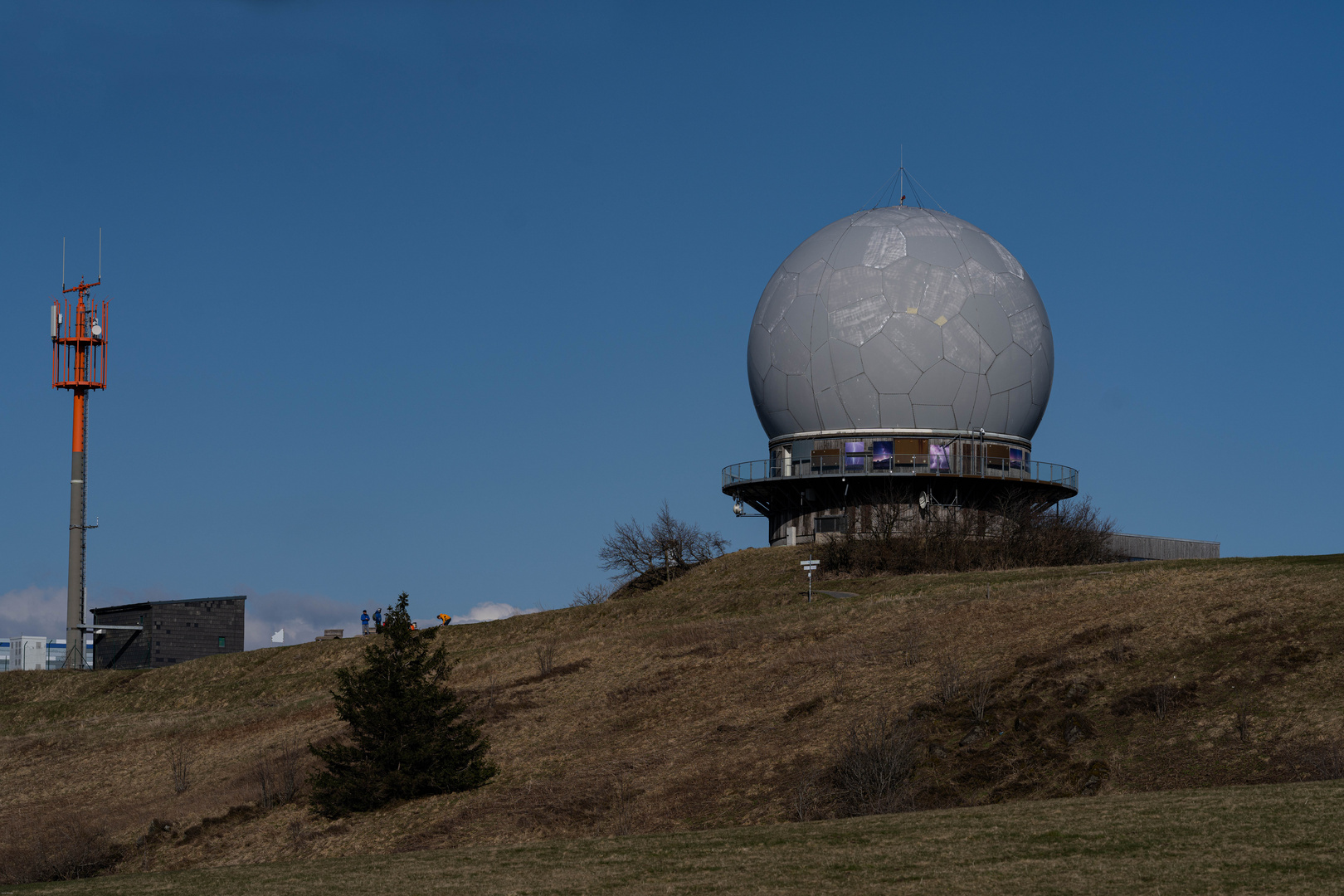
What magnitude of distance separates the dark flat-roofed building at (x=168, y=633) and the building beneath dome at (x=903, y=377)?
85.0 feet

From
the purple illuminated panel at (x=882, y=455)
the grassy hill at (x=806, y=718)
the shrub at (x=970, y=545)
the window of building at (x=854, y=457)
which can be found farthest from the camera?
the window of building at (x=854, y=457)

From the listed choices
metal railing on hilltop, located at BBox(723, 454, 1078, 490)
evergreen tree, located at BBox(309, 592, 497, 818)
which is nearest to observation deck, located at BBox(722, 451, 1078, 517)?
metal railing on hilltop, located at BBox(723, 454, 1078, 490)

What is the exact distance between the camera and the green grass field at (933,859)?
14.5 m

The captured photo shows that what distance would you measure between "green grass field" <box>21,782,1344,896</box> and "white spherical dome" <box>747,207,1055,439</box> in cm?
3564

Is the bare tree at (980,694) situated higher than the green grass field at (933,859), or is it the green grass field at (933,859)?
the bare tree at (980,694)

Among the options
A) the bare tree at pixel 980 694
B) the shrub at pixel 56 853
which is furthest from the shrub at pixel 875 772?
the shrub at pixel 56 853

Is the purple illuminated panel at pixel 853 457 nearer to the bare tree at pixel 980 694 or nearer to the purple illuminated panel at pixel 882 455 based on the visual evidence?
the purple illuminated panel at pixel 882 455

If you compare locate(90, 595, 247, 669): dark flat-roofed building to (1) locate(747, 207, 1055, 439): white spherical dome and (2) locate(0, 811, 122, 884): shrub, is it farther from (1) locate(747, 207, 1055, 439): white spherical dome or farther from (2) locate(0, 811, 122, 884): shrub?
(2) locate(0, 811, 122, 884): shrub

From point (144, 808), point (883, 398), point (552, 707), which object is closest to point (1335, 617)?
point (552, 707)

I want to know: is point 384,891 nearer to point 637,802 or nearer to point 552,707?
point 637,802

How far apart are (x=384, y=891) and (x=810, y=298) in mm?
42223

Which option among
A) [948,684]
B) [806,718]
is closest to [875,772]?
[948,684]

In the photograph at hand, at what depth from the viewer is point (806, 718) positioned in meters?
27.2

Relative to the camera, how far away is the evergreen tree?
26016 millimetres
